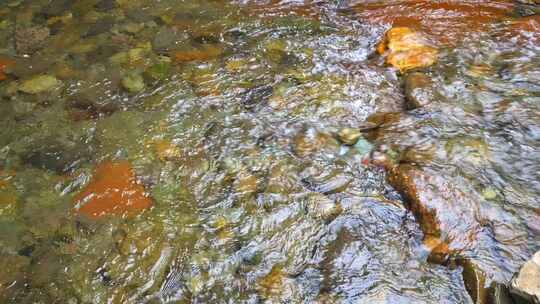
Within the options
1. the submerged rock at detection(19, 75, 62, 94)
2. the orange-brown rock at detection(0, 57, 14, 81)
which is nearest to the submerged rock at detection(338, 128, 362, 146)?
the submerged rock at detection(19, 75, 62, 94)

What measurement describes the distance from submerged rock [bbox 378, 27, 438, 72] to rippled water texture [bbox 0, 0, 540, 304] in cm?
6

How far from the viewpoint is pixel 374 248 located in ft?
9.91

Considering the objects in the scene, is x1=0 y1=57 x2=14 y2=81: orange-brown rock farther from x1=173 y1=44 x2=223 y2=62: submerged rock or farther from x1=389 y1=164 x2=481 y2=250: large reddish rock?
x1=389 y1=164 x2=481 y2=250: large reddish rock

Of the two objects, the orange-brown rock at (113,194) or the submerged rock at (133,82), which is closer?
the orange-brown rock at (113,194)

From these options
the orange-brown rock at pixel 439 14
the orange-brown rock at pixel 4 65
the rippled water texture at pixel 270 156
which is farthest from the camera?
the orange-brown rock at pixel 439 14

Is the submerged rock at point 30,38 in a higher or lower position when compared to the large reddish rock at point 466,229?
higher

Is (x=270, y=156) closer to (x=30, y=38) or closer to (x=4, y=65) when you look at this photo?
(x=4, y=65)

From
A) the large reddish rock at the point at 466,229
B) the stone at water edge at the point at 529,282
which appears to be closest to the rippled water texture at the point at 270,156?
the large reddish rock at the point at 466,229

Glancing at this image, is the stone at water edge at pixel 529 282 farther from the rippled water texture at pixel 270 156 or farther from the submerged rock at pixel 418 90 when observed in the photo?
the submerged rock at pixel 418 90

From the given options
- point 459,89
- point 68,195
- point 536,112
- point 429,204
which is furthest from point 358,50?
point 68,195

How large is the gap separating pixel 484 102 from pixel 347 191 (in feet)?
5.26

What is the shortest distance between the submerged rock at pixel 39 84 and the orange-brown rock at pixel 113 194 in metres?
1.35

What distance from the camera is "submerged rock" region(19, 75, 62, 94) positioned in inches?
177

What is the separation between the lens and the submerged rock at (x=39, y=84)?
14.8ft
